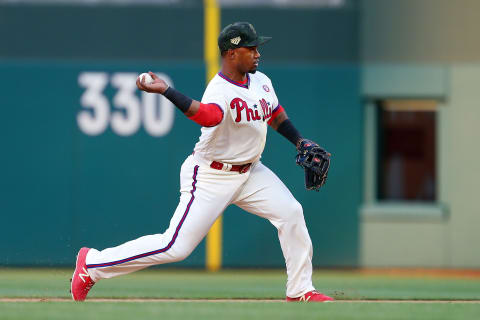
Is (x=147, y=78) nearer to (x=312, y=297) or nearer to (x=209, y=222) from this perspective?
(x=209, y=222)

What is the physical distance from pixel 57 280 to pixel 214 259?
2274 mm

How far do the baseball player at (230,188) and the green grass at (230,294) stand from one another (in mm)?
267

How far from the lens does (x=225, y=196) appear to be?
5.61 metres

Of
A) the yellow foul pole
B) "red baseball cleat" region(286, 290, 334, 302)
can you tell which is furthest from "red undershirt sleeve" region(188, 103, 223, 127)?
the yellow foul pole

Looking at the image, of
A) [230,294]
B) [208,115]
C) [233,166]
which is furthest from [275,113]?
[230,294]

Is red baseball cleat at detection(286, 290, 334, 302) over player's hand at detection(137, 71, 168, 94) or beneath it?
beneath

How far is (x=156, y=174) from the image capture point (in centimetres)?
1049

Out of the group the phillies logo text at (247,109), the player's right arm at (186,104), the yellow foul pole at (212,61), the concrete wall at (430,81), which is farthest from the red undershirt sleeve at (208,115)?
the concrete wall at (430,81)

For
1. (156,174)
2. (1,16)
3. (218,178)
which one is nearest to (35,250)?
(156,174)

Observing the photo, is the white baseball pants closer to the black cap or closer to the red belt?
the red belt

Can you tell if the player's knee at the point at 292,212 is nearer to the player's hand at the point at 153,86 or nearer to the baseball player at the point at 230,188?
the baseball player at the point at 230,188

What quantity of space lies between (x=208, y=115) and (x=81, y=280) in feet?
4.32

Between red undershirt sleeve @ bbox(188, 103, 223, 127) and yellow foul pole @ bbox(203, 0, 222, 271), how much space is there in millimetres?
5045

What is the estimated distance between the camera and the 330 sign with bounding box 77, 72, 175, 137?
34.2 ft
